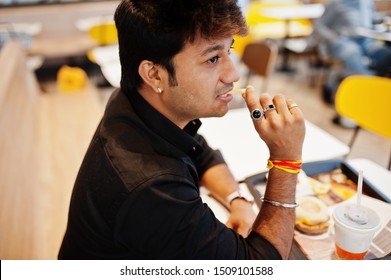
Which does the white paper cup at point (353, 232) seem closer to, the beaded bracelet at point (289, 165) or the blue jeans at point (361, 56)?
the beaded bracelet at point (289, 165)

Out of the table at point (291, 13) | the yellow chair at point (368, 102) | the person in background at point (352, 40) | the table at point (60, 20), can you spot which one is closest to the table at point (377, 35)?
the person in background at point (352, 40)

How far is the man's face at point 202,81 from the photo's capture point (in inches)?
32.5

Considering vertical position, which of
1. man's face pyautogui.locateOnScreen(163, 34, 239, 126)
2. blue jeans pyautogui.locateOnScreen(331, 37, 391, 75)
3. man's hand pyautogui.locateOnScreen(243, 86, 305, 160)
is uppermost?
man's face pyautogui.locateOnScreen(163, 34, 239, 126)

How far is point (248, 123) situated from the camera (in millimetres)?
1603

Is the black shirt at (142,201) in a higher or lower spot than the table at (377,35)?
higher

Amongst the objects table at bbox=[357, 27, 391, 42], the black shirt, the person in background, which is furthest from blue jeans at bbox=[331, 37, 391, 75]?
the black shirt

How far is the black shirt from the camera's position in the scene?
2.41 ft

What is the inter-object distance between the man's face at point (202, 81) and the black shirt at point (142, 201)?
0.07 m

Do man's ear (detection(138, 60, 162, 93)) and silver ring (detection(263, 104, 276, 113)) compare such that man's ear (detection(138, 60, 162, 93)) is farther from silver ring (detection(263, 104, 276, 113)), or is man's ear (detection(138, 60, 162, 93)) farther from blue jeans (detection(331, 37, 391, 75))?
blue jeans (detection(331, 37, 391, 75))

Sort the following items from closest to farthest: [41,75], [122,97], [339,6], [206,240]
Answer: [206,240] → [122,97] → [339,6] → [41,75]
